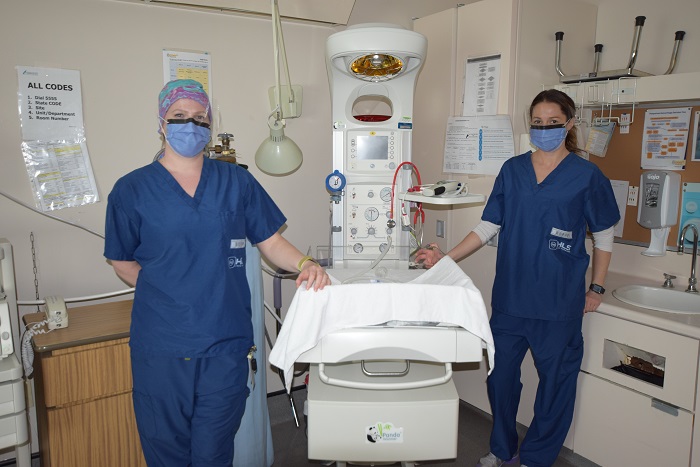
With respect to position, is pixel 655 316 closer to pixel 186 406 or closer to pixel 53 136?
pixel 186 406

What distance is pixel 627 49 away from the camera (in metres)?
2.59

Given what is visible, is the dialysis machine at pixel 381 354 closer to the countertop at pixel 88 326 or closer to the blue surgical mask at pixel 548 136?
the blue surgical mask at pixel 548 136

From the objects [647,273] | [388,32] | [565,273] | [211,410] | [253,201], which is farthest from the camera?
[647,273]

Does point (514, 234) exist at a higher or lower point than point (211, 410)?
higher

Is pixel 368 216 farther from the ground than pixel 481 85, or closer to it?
closer to it

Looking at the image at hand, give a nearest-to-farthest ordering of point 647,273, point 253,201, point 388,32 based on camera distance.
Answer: point 253,201 → point 388,32 → point 647,273

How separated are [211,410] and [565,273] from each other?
1361 millimetres

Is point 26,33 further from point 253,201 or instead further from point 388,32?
point 388,32

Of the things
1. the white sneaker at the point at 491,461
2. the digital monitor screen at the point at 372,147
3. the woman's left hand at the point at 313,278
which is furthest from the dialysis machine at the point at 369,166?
the white sneaker at the point at 491,461

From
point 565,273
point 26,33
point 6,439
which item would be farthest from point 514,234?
point 26,33

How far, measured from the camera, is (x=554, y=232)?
6.70ft

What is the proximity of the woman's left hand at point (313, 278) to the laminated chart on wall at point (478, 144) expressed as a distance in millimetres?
1260

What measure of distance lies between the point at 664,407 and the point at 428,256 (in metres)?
1.03

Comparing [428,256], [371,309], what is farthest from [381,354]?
[428,256]
